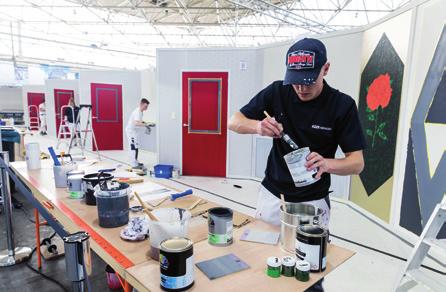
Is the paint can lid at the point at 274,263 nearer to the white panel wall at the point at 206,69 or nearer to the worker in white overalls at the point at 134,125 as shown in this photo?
the white panel wall at the point at 206,69

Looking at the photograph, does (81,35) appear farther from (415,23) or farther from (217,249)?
(217,249)

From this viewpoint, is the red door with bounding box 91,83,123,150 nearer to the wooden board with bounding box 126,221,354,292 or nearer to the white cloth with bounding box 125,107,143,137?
the white cloth with bounding box 125,107,143,137

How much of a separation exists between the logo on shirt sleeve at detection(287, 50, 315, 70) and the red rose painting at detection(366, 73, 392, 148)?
8.98ft

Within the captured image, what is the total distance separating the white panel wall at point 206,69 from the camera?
5418 mm

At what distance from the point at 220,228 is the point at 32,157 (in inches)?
83.7

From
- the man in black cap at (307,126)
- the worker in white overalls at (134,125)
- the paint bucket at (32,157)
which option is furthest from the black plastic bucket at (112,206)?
the worker in white overalls at (134,125)

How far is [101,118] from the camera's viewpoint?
8336 mm

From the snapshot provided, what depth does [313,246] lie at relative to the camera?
1.00 metres

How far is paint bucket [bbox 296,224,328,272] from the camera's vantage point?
3.26ft

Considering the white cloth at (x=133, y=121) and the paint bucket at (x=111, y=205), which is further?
the white cloth at (x=133, y=121)

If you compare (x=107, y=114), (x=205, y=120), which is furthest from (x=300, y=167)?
(x=107, y=114)

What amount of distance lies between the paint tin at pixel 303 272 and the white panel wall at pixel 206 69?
4.58 m

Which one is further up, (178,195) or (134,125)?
(134,125)

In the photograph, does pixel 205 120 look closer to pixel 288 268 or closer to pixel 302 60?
pixel 302 60
